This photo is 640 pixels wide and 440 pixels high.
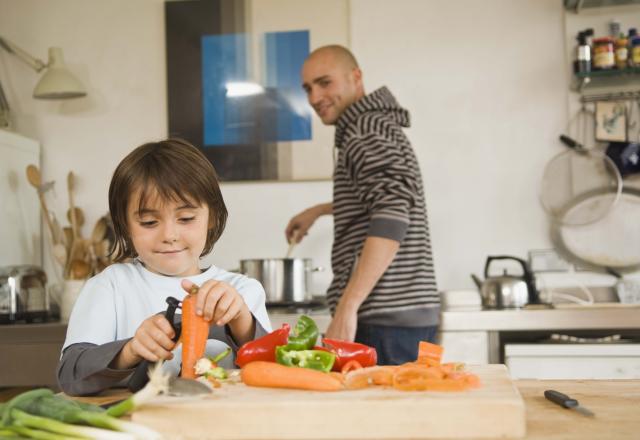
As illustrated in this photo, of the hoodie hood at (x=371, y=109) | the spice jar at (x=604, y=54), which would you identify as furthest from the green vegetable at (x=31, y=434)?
the spice jar at (x=604, y=54)

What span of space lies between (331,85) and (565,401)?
132 centimetres

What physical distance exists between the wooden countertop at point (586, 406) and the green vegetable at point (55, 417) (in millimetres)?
228

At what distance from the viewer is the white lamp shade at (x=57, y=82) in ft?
8.73

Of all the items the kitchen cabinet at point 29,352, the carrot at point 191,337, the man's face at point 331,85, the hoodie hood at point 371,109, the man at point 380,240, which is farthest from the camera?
the kitchen cabinet at point 29,352

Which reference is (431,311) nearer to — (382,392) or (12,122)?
(382,392)

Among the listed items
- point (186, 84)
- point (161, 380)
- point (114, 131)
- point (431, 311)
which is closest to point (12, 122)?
point (114, 131)

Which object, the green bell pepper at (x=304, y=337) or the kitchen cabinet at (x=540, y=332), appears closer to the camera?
the green bell pepper at (x=304, y=337)

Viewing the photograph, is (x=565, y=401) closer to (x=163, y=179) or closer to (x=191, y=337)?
(x=191, y=337)

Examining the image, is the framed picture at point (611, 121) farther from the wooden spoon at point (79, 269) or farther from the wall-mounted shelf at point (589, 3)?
the wooden spoon at point (79, 269)

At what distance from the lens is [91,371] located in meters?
1.05

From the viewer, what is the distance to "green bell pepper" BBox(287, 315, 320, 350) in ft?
3.20

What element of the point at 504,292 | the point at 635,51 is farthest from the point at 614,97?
the point at 504,292

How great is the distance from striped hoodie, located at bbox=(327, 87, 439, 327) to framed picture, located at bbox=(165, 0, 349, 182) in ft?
2.49

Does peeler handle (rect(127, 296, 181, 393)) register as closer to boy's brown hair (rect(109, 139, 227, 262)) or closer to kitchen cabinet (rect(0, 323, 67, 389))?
boy's brown hair (rect(109, 139, 227, 262))
